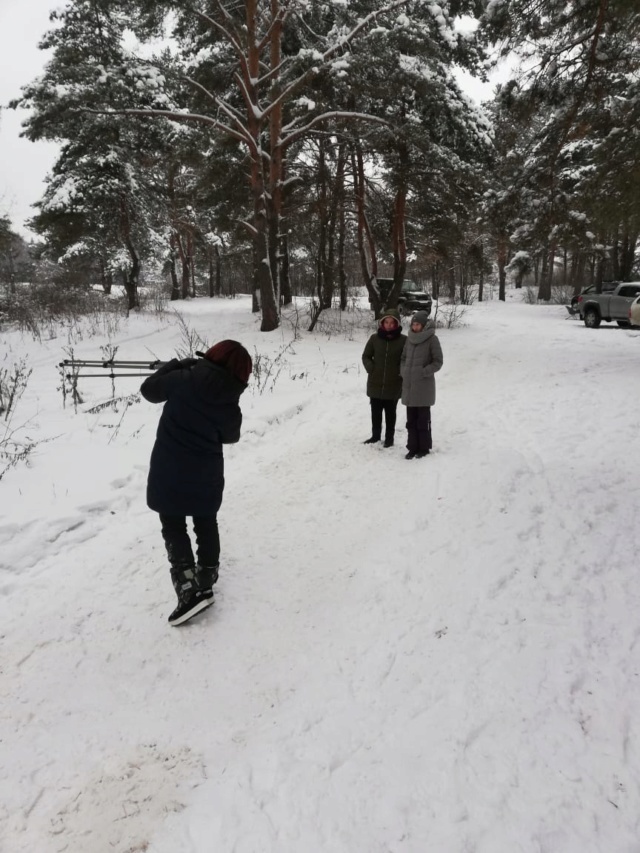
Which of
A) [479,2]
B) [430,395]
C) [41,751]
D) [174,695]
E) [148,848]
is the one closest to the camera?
[148,848]

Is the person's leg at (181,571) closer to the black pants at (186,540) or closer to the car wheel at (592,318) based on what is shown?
the black pants at (186,540)

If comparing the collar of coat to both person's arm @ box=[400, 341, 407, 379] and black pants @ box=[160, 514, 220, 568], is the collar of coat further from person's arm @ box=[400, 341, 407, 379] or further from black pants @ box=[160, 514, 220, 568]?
black pants @ box=[160, 514, 220, 568]

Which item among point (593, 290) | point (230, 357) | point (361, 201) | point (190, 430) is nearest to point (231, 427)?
point (190, 430)

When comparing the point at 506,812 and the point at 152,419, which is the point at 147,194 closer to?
the point at 152,419

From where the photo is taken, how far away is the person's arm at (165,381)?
3066mm

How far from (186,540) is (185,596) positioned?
386 mm

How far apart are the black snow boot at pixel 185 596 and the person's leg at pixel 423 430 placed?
12.1 ft

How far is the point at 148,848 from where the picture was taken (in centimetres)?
199

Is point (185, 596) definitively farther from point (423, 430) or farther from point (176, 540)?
point (423, 430)

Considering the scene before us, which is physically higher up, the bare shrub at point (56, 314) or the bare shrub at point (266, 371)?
the bare shrub at point (56, 314)

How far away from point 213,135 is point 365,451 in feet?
40.2

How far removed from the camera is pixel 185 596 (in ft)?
10.7

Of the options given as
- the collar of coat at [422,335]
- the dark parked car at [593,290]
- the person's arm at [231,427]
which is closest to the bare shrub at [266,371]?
the collar of coat at [422,335]

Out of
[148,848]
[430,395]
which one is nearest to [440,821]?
[148,848]
